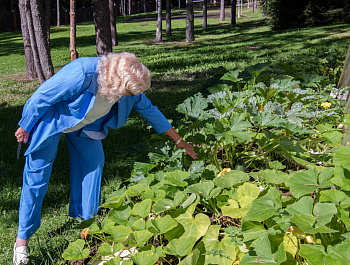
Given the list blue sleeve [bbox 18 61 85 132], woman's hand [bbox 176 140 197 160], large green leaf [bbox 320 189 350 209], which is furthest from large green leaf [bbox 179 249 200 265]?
blue sleeve [bbox 18 61 85 132]

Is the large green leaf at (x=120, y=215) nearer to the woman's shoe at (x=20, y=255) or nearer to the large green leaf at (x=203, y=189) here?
the large green leaf at (x=203, y=189)

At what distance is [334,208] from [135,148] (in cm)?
185

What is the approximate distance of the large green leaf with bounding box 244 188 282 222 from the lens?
1.80 meters

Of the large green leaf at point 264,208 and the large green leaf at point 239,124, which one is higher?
the large green leaf at point 239,124

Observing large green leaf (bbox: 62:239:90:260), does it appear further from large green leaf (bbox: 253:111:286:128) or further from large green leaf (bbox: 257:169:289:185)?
large green leaf (bbox: 253:111:286:128)

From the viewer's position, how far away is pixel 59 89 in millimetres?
2377

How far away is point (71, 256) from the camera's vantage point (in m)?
1.96

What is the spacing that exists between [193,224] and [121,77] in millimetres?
1066

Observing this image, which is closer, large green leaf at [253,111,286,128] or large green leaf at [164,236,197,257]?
large green leaf at [164,236,197,257]

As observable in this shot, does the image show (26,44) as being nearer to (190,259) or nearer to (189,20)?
(189,20)

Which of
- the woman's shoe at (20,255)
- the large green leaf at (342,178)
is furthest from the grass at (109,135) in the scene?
the large green leaf at (342,178)

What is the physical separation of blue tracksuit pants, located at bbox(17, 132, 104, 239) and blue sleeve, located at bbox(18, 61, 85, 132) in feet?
0.95

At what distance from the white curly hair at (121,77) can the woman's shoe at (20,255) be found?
4.21ft

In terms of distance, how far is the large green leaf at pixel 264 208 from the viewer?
1.80 m
